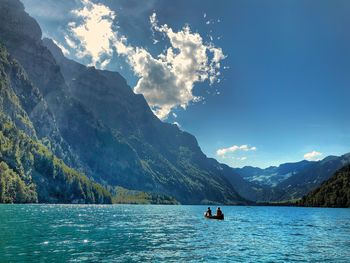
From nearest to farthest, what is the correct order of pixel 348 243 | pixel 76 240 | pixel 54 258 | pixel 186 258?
pixel 54 258
pixel 186 258
pixel 76 240
pixel 348 243

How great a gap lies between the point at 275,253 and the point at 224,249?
6.84 metres

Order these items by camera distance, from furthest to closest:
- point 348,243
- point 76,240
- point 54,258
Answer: point 348,243 < point 76,240 < point 54,258

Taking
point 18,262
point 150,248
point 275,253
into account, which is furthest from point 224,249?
point 18,262

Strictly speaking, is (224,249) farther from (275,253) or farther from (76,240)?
(76,240)

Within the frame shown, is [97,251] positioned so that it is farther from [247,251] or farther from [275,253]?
[275,253]

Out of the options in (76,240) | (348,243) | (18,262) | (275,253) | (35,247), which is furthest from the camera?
(348,243)

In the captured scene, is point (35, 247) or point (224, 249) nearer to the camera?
point (35, 247)

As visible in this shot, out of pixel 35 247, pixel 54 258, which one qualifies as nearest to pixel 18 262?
pixel 54 258

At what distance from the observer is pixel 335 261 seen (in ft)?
136

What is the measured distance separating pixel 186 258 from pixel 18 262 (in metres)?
17.6

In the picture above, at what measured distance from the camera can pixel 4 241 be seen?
155 feet

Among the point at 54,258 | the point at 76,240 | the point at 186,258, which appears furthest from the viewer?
the point at 76,240

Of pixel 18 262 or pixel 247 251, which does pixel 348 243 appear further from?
pixel 18 262

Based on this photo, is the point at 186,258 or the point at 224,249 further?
the point at 224,249
